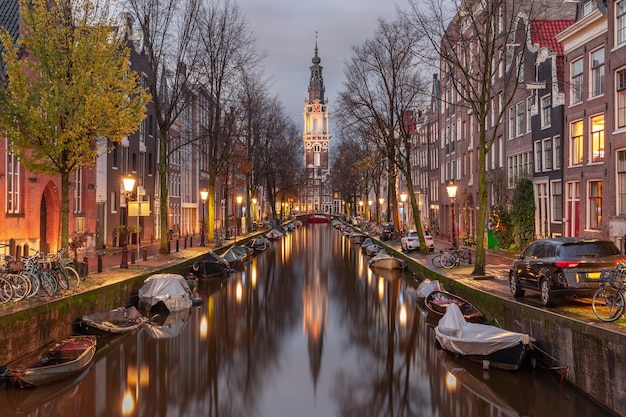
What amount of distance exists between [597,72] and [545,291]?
17135 mm

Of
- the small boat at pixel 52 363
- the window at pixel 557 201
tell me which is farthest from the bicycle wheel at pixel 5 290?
the window at pixel 557 201

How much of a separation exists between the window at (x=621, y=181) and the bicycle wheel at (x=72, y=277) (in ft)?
70.9

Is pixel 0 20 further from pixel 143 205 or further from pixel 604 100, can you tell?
pixel 604 100

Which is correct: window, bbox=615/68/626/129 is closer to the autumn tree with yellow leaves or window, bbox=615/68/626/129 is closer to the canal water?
the canal water

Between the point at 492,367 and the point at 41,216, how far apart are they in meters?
25.4

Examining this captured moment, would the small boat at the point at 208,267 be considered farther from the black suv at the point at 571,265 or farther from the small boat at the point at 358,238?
the small boat at the point at 358,238

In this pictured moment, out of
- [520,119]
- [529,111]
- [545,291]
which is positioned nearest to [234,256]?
[520,119]

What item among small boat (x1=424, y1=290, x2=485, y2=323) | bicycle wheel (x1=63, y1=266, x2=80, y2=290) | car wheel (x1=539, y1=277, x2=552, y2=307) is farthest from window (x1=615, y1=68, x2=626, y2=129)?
bicycle wheel (x1=63, y1=266, x2=80, y2=290)

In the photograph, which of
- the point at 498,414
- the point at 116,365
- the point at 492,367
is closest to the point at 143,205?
the point at 116,365

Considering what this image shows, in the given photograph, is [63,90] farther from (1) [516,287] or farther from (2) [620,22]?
(2) [620,22]

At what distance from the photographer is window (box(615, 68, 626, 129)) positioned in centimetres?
2691

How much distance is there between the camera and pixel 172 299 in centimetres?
2348

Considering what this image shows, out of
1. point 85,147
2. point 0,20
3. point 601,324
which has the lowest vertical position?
point 601,324

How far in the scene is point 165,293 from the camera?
23500mm
